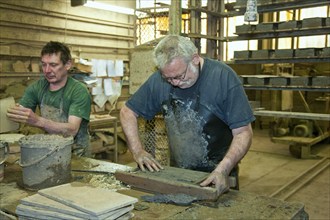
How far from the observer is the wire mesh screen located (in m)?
3.82

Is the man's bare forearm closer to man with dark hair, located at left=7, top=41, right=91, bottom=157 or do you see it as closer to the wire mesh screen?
man with dark hair, located at left=7, top=41, right=91, bottom=157

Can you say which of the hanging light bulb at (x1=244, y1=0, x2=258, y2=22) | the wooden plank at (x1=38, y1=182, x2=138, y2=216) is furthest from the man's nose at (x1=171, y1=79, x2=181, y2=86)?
the hanging light bulb at (x1=244, y1=0, x2=258, y2=22)

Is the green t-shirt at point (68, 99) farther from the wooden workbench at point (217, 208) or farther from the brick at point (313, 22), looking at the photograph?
the brick at point (313, 22)

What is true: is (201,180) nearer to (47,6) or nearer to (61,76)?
(61,76)

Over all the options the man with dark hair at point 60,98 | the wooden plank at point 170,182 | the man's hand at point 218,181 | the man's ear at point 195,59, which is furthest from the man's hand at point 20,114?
the man's hand at point 218,181

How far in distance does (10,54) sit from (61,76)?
9.49ft

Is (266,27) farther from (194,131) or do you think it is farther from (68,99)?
(68,99)

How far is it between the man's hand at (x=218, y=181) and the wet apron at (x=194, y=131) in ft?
1.62

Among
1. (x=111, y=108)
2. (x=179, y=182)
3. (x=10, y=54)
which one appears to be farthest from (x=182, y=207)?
(x=111, y=108)

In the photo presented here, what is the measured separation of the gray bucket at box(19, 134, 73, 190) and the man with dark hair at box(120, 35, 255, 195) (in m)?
0.47

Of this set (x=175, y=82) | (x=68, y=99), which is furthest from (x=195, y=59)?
(x=68, y=99)

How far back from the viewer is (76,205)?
1382 millimetres

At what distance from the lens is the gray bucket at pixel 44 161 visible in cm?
180

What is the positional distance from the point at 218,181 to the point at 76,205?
717 millimetres
